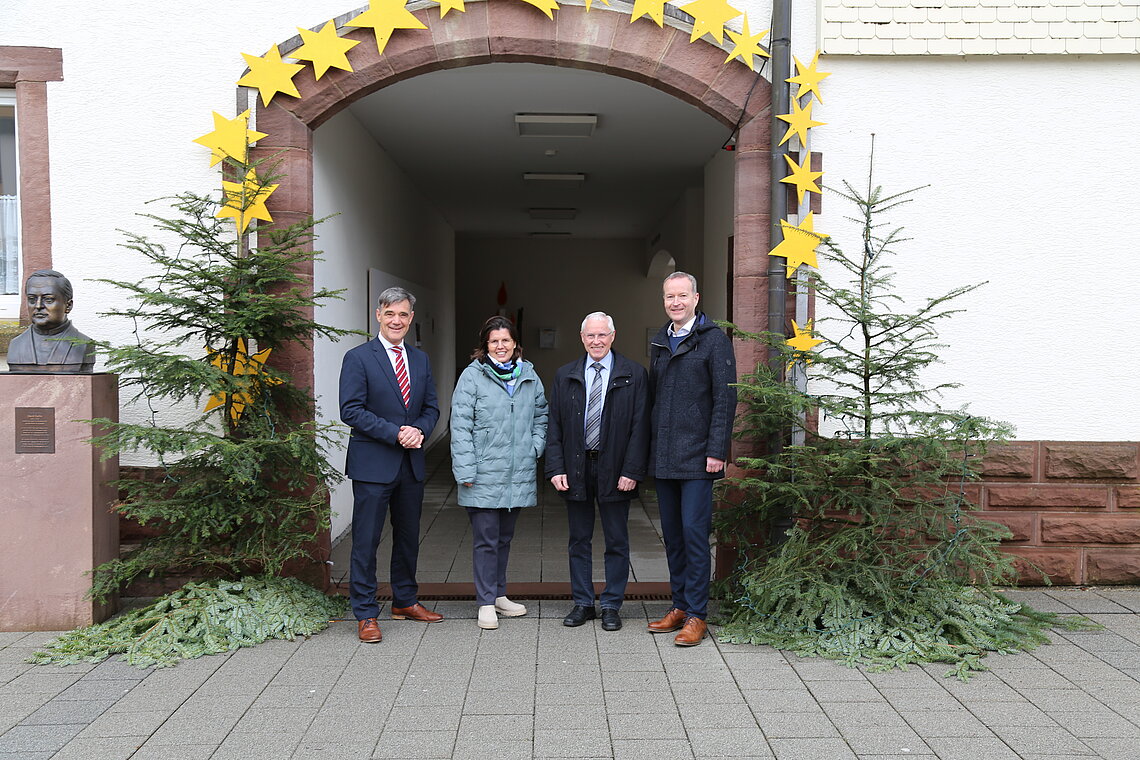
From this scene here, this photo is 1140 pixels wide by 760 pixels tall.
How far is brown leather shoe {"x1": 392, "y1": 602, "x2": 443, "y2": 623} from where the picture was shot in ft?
16.8

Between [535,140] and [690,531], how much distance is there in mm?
5568

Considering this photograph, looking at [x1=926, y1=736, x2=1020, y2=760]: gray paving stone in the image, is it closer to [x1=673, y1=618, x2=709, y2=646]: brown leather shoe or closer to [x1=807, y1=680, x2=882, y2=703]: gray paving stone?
[x1=807, y1=680, x2=882, y2=703]: gray paving stone

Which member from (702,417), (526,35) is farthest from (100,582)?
(526,35)

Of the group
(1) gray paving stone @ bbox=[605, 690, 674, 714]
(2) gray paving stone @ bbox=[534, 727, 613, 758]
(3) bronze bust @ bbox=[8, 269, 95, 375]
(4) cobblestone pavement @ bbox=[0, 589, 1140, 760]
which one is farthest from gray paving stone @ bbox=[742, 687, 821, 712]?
(3) bronze bust @ bbox=[8, 269, 95, 375]

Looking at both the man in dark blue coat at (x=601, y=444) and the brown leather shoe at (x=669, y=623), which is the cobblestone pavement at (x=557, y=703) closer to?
the brown leather shoe at (x=669, y=623)

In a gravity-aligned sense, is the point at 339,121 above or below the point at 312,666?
above

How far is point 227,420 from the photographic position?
16.8 feet

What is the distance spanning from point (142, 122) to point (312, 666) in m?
3.31

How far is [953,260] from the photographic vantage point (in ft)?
18.6

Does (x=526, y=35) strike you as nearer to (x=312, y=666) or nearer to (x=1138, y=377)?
(x=312, y=666)

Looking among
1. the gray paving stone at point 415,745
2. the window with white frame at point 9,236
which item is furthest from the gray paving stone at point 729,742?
the window with white frame at point 9,236

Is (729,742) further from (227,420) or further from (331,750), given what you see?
(227,420)

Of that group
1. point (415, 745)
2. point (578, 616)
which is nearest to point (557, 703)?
point (415, 745)

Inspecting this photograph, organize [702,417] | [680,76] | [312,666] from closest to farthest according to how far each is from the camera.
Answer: [312,666]
[702,417]
[680,76]
